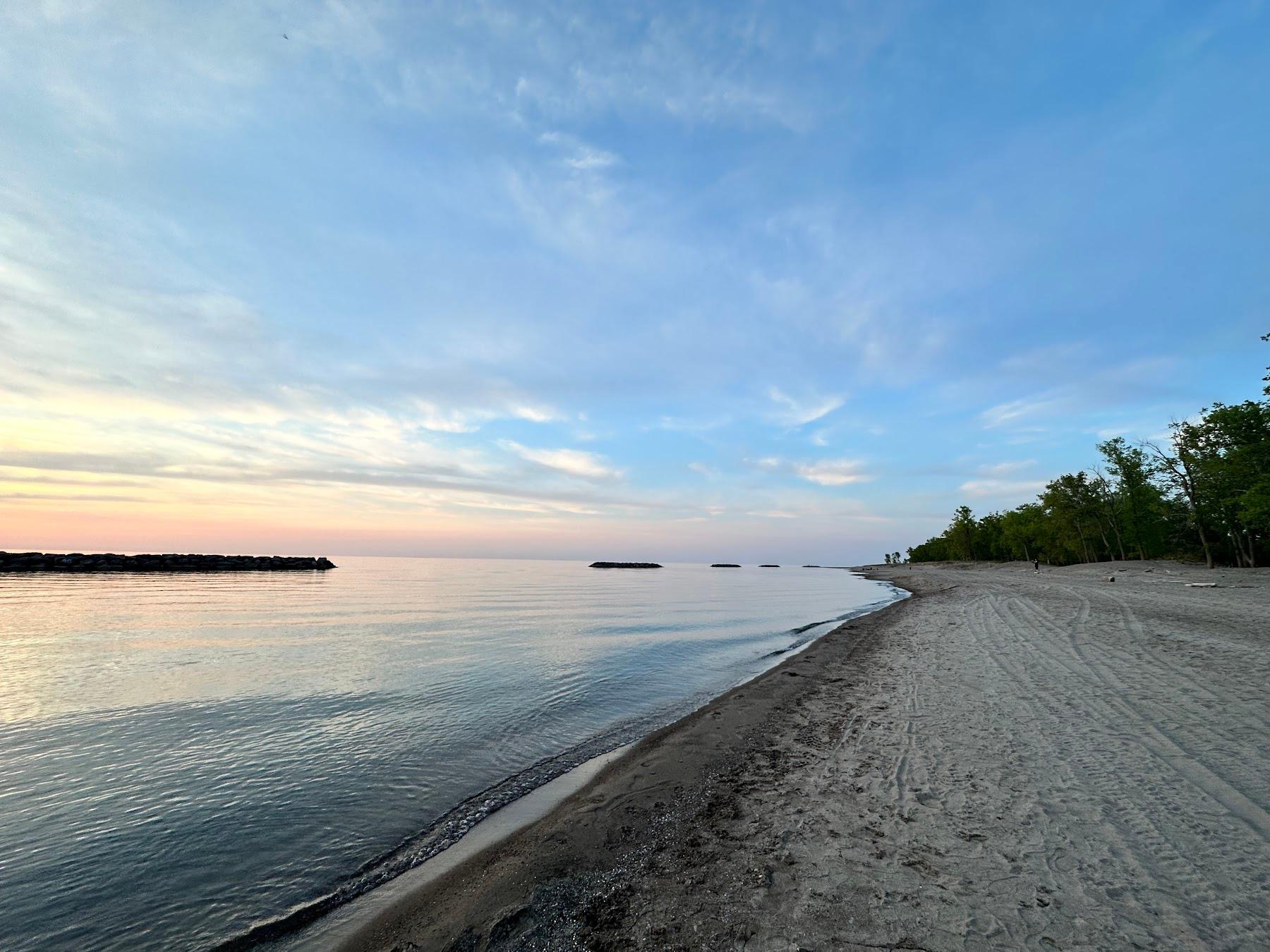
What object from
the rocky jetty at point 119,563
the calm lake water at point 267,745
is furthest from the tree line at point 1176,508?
the rocky jetty at point 119,563

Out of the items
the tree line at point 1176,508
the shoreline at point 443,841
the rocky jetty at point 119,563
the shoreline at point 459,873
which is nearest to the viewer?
the shoreline at point 459,873

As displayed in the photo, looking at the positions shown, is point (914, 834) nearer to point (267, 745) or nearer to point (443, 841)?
point (443, 841)

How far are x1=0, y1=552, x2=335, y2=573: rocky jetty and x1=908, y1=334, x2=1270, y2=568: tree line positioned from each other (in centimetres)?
12811

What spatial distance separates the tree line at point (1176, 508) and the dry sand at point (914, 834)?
1885 inches

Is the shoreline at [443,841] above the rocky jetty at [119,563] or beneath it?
beneath

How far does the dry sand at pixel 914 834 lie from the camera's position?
4418mm

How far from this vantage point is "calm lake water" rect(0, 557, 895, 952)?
19.2ft

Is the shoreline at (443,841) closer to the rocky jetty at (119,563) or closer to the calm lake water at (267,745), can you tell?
the calm lake water at (267,745)

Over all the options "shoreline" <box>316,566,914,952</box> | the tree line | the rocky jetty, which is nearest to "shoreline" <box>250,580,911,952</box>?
"shoreline" <box>316,566,914,952</box>

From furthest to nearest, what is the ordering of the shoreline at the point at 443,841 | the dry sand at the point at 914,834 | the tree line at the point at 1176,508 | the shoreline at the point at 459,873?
the tree line at the point at 1176,508, the shoreline at the point at 443,841, the shoreline at the point at 459,873, the dry sand at the point at 914,834

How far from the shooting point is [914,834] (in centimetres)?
591

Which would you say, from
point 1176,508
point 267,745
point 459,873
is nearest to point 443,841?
point 459,873

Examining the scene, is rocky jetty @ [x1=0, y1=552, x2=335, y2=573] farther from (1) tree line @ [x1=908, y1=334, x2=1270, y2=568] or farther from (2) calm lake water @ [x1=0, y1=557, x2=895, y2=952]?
(1) tree line @ [x1=908, y1=334, x2=1270, y2=568]

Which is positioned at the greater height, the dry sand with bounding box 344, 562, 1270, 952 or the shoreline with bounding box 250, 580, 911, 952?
the dry sand with bounding box 344, 562, 1270, 952
